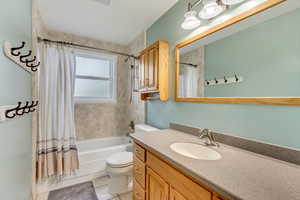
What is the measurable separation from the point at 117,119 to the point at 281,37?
2.79 metres

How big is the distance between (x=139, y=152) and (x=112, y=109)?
6.02 feet

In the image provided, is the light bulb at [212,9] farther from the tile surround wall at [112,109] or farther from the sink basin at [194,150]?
the tile surround wall at [112,109]

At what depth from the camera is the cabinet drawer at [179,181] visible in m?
0.67

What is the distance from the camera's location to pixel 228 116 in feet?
3.62

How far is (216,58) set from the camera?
1.22 m

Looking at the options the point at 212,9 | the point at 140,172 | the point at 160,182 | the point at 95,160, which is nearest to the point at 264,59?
the point at 212,9

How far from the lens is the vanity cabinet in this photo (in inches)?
27.3

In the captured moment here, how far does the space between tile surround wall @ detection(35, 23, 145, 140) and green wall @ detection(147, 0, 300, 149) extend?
0.69 m

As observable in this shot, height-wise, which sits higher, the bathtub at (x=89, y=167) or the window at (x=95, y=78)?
the window at (x=95, y=78)

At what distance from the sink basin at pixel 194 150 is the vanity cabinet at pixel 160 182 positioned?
0.20 m

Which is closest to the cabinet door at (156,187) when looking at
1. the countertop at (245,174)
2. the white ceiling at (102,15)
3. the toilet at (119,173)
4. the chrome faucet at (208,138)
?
the countertop at (245,174)

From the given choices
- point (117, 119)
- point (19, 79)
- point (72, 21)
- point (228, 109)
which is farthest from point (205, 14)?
point (117, 119)

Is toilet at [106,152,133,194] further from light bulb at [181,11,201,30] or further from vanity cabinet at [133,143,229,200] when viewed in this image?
light bulb at [181,11,201,30]

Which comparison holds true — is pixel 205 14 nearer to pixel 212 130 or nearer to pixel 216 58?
pixel 216 58
